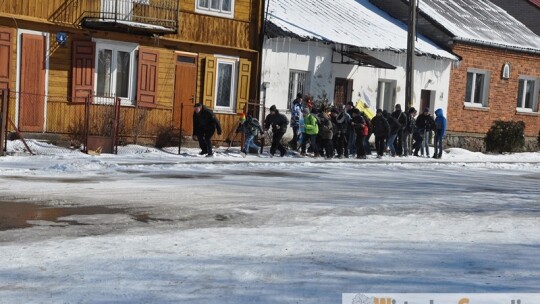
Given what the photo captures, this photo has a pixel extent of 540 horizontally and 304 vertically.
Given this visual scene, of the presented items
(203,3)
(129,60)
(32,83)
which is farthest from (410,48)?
(32,83)

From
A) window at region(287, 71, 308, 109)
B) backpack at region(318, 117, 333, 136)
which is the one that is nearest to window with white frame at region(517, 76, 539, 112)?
window at region(287, 71, 308, 109)

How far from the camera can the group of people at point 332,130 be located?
2384 centimetres

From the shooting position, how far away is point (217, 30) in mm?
26031

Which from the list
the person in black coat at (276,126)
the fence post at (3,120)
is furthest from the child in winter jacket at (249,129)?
the fence post at (3,120)

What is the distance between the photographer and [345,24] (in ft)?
103

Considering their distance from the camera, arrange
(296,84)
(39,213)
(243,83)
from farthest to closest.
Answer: (296,84) → (243,83) → (39,213)

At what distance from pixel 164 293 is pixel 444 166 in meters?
18.0

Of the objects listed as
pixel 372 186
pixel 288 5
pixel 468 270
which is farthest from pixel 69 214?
pixel 288 5

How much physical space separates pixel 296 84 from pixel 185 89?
4.42 meters

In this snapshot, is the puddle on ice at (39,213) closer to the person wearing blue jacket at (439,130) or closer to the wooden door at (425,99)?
the person wearing blue jacket at (439,130)

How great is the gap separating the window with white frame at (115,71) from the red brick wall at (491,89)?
1430 cm

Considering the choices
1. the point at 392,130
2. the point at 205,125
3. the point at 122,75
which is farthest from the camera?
the point at 392,130

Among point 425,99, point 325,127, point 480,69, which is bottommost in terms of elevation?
point 325,127

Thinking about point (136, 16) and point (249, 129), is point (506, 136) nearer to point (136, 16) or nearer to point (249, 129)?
point (249, 129)
